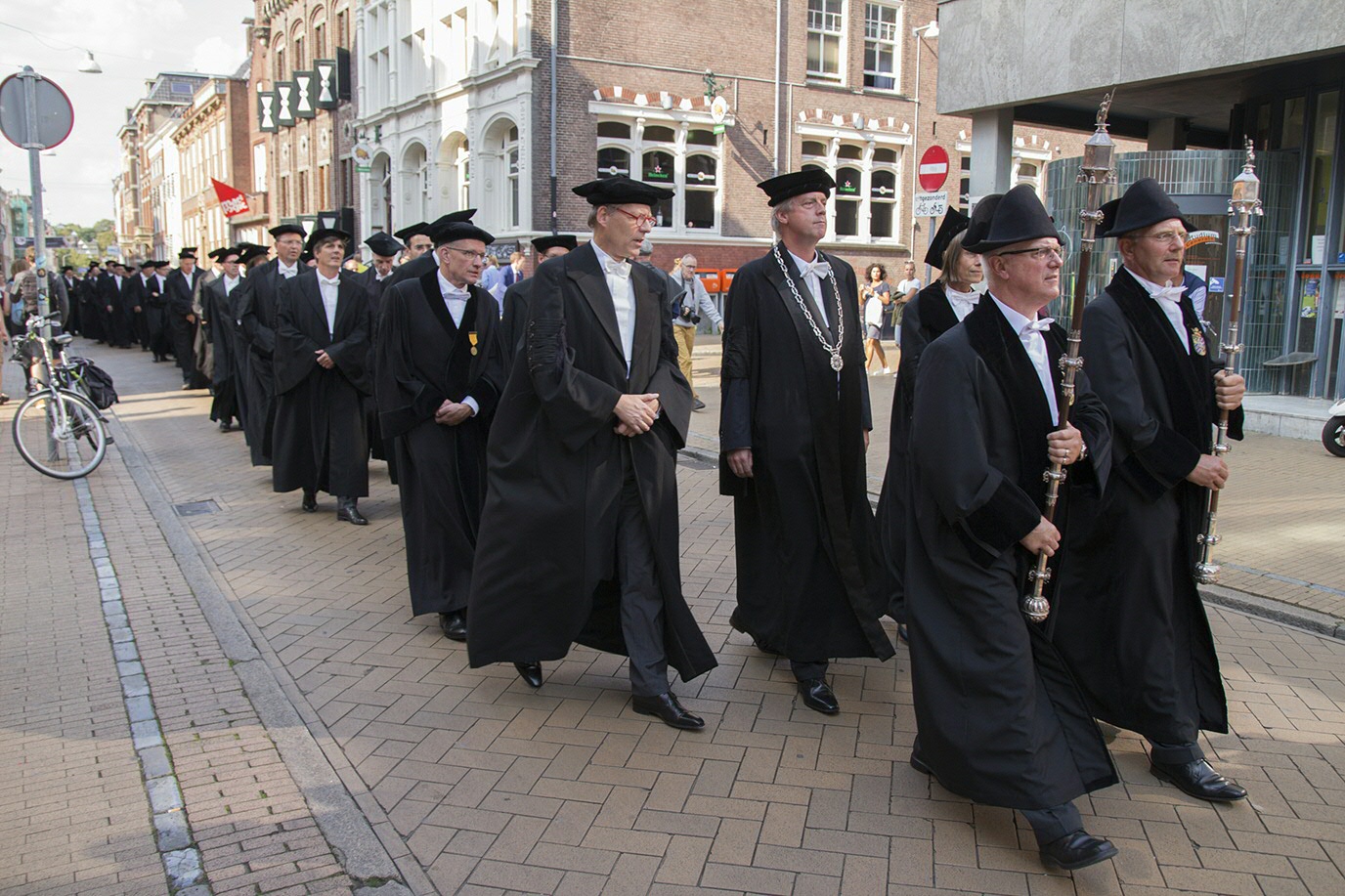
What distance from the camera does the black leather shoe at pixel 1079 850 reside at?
3.19 metres

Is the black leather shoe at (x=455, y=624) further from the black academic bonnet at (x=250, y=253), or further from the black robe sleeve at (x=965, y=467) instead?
the black academic bonnet at (x=250, y=253)

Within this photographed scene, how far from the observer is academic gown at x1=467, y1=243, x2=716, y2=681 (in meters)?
4.41

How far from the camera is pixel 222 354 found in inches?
495

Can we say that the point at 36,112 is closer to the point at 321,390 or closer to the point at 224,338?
the point at 224,338

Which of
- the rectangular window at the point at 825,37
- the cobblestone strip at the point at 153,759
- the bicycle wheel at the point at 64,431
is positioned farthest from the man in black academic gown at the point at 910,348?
the rectangular window at the point at 825,37

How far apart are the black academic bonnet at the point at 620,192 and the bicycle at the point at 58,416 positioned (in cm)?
742

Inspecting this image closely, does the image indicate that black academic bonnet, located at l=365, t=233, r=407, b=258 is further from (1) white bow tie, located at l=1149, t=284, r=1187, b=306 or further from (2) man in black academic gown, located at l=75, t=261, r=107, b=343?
(2) man in black academic gown, located at l=75, t=261, r=107, b=343

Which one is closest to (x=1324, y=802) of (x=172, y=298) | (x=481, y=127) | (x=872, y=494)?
(x=872, y=494)

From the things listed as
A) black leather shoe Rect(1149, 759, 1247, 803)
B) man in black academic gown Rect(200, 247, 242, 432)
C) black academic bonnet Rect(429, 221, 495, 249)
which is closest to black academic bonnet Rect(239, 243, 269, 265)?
man in black academic gown Rect(200, 247, 242, 432)

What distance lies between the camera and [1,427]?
13312 mm

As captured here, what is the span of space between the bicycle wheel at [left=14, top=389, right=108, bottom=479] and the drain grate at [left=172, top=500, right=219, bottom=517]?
5.59 feet

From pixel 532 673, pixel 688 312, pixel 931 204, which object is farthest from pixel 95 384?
pixel 931 204

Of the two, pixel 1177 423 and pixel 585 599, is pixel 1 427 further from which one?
pixel 1177 423

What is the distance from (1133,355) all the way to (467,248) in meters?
3.28
